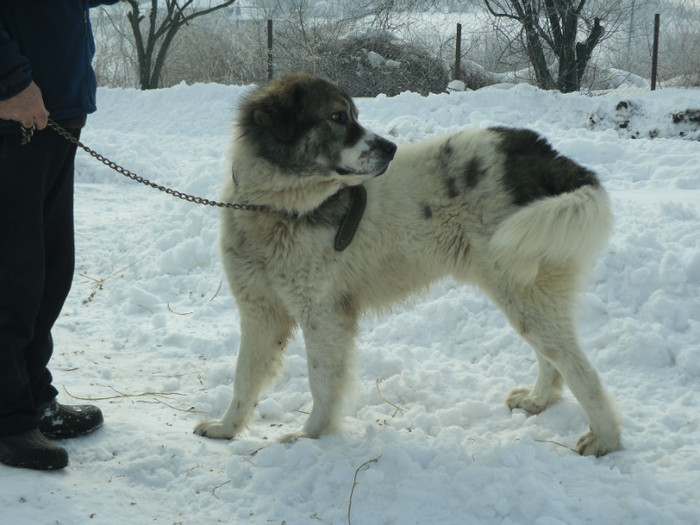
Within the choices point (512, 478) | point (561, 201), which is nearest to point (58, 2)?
point (561, 201)

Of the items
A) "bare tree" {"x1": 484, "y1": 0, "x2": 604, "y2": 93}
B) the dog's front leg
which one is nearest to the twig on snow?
the dog's front leg

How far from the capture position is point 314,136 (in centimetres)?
321

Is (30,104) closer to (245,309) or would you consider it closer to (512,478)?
(245,309)

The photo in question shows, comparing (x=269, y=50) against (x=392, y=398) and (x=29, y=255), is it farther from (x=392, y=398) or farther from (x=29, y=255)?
(x=29, y=255)

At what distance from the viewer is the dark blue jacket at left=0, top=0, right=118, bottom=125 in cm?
243

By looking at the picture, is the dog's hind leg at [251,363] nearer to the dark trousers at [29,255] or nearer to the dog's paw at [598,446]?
the dark trousers at [29,255]

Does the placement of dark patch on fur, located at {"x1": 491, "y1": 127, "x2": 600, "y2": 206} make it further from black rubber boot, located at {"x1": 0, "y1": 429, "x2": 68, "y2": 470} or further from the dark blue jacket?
black rubber boot, located at {"x1": 0, "y1": 429, "x2": 68, "y2": 470}

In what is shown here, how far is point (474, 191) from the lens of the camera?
3314 millimetres

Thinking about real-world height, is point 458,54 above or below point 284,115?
above

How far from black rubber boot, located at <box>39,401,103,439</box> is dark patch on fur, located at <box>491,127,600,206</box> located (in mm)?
2226

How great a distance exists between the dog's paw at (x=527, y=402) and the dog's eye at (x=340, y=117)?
5.46ft

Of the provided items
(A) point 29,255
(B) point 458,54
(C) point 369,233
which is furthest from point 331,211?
(B) point 458,54

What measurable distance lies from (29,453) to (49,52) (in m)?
1.59

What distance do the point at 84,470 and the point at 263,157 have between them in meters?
1.58
